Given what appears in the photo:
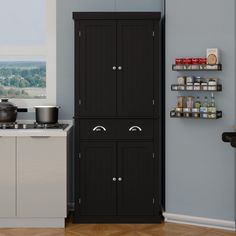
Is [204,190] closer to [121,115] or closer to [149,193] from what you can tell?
[149,193]

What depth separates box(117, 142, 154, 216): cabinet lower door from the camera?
4.76 metres

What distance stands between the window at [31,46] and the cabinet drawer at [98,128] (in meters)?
0.65

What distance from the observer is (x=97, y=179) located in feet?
15.7

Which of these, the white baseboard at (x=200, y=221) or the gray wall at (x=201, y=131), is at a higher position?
the gray wall at (x=201, y=131)

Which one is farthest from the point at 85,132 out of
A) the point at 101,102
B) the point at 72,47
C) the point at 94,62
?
the point at 72,47

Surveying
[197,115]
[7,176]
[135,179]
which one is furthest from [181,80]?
[7,176]

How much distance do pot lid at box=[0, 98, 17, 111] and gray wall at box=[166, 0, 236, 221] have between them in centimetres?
152

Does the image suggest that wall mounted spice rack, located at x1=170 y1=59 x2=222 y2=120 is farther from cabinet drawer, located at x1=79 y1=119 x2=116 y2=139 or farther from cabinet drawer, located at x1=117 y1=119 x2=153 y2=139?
cabinet drawer, located at x1=79 y1=119 x2=116 y2=139

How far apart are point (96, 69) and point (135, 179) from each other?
3.62 feet

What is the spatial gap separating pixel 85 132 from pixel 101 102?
0.32 m

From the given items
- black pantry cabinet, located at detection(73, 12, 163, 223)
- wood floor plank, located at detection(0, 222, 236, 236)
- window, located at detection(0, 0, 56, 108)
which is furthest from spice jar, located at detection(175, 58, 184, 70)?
wood floor plank, located at detection(0, 222, 236, 236)

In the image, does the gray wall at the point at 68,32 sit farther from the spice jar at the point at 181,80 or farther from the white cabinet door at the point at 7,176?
the spice jar at the point at 181,80

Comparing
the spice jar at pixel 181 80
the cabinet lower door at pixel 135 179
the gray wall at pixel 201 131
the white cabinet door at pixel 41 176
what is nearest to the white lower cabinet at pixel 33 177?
the white cabinet door at pixel 41 176

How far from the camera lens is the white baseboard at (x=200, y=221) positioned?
4.65m
